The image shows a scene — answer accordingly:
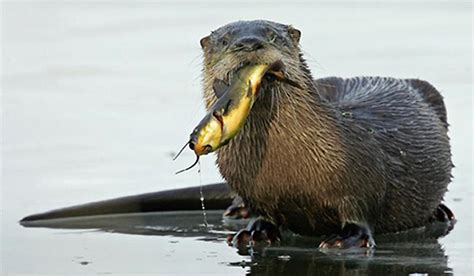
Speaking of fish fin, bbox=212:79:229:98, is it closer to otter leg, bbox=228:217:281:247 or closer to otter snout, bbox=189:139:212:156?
otter snout, bbox=189:139:212:156

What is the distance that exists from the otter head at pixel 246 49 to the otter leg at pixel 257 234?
0.49 meters

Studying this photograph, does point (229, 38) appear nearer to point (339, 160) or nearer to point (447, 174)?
point (339, 160)

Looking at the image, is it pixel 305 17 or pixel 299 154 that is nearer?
pixel 299 154

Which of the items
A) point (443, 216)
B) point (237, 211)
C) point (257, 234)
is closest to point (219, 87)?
point (257, 234)

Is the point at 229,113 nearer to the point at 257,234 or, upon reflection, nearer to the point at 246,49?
the point at 246,49

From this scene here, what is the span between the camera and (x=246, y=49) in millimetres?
5910

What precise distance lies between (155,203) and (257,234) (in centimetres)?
80

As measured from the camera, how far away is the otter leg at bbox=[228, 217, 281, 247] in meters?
6.34

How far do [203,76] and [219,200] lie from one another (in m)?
1.05

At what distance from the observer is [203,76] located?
6.30 m

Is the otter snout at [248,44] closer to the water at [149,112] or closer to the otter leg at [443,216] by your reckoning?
the water at [149,112]

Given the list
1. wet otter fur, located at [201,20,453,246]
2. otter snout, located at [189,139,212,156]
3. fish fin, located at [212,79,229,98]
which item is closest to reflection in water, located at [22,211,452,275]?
wet otter fur, located at [201,20,453,246]

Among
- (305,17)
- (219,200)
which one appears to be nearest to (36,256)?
(219,200)

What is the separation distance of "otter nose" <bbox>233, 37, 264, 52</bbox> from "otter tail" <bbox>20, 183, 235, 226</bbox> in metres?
1.27
